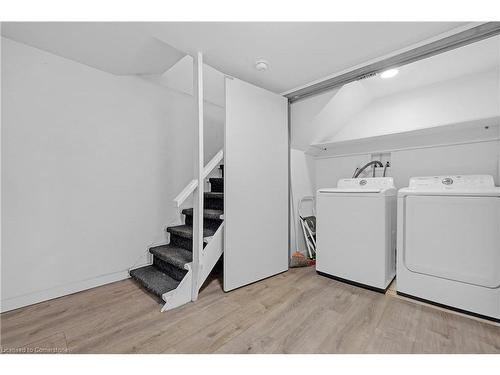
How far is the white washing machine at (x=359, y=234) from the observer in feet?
6.07

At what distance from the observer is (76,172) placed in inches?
72.4

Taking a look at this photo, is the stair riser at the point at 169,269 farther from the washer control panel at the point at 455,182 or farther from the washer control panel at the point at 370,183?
the washer control panel at the point at 455,182

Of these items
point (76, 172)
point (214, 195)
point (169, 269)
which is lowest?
point (169, 269)

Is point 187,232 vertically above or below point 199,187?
below

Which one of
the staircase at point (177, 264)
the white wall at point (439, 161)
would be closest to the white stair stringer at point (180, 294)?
the staircase at point (177, 264)

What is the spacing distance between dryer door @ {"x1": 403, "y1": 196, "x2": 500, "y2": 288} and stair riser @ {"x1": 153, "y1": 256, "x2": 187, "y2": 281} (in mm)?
1956

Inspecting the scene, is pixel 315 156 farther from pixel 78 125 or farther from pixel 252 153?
pixel 78 125

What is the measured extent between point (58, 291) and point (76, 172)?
1.02m

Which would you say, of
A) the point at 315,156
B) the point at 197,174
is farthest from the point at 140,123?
the point at 315,156

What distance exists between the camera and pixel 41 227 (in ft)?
5.52

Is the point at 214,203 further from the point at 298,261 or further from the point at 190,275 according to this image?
the point at 298,261

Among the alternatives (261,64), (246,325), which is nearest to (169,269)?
(246,325)

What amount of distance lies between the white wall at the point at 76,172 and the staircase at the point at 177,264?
0.72 ft
